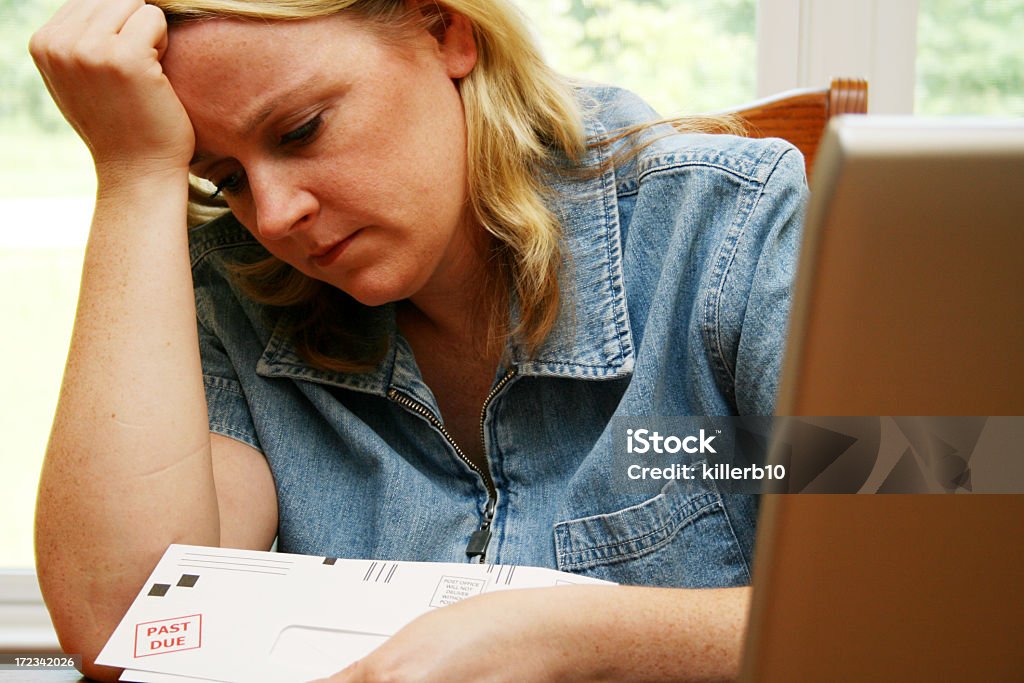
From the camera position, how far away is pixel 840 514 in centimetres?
27

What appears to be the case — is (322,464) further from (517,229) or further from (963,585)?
(963,585)

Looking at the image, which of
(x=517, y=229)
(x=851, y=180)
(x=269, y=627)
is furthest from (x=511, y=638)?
(x=517, y=229)

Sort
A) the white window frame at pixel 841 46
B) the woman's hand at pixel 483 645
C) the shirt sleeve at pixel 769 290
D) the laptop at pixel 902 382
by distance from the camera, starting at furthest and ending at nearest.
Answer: the white window frame at pixel 841 46 → the shirt sleeve at pixel 769 290 → the woman's hand at pixel 483 645 → the laptop at pixel 902 382

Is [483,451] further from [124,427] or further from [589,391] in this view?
[124,427]

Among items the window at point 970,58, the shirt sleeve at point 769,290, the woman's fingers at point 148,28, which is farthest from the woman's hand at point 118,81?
the window at point 970,58

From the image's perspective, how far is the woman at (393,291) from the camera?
32.8 inches

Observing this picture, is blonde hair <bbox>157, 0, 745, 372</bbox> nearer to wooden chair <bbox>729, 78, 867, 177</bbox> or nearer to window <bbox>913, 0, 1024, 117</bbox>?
wooden chair <bbox>729, 78, 867, 177</bbox>

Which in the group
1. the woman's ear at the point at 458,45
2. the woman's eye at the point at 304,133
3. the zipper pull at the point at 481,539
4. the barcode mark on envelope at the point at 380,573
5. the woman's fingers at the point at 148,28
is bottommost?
the zipper pull at the point at 481,539

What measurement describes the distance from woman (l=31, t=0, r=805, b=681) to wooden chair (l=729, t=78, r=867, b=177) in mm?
209

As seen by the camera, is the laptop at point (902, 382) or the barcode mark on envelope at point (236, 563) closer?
the laptop at point (902, 382)

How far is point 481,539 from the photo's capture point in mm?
926

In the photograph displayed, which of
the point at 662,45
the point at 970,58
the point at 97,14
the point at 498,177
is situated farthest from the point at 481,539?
the point at 970,58

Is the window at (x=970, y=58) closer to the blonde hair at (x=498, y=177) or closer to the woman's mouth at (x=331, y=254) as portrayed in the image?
the blonde hair at (x=498, y=177)

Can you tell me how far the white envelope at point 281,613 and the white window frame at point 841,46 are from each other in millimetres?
1192
